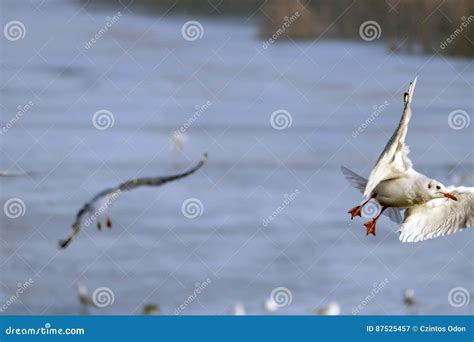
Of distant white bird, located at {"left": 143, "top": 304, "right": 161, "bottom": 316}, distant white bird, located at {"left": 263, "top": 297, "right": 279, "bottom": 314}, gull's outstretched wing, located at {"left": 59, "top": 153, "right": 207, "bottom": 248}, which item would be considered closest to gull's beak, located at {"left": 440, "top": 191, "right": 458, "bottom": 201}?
gull's outstretched wing, located at {"left": 59, "top": 153, "right": 207, "bottom": 248}

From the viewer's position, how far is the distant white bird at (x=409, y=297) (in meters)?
6.42

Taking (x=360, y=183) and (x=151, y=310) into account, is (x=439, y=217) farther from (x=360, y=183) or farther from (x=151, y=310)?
(x=151, y=310)

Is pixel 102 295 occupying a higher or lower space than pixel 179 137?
lower

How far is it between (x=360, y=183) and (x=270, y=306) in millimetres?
1675

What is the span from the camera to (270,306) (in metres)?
6.20

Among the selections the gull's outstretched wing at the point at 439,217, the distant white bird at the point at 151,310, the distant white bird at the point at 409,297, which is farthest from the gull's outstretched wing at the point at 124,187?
the distant white bird at the point at 409,297

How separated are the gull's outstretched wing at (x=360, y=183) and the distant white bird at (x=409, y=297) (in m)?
1.75

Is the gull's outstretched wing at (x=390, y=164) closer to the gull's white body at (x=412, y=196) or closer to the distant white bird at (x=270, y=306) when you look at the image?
the gull's white body at (x=412, y=196)

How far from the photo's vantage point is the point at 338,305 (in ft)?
21.0

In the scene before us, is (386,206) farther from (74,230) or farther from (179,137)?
(179,137)

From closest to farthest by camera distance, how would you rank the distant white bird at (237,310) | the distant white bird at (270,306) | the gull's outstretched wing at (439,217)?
the gull's outstretched wing at (439,217) < the distant white bird at (237,310) < the distant white bird at (270,306)

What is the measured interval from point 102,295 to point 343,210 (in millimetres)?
1857

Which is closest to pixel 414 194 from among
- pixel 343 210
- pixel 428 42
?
pixel 343 210

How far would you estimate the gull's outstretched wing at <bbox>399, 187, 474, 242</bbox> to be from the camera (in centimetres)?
469
